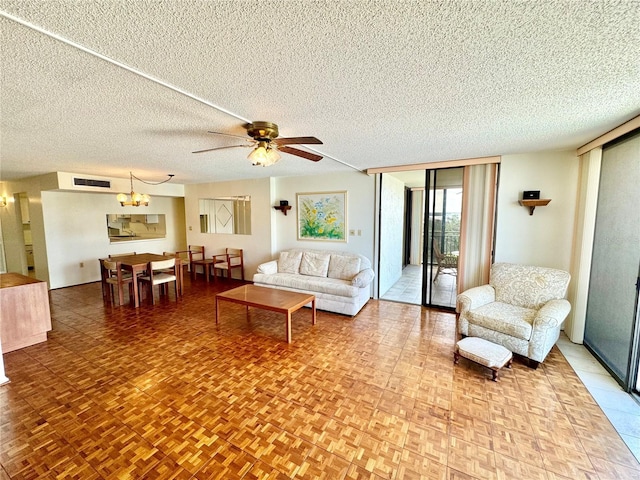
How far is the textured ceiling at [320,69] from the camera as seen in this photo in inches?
41.6

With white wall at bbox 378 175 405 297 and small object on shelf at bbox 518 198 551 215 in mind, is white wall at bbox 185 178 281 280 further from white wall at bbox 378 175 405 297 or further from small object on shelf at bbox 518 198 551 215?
small object on shelf at bbox 518 198 551 215

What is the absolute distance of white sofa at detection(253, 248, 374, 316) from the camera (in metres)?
4.00

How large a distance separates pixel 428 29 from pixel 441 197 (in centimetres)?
330

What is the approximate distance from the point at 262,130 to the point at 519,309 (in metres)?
3.31

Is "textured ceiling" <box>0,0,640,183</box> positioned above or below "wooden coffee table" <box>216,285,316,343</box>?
above

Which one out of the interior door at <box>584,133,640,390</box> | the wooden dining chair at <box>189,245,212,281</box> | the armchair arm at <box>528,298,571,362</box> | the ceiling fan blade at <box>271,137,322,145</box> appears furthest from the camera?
the wooden dining chair at <box>189,245,212,281</box>

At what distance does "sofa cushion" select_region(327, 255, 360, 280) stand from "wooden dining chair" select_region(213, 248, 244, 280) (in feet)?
7.83

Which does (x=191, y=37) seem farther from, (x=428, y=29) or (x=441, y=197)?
(x=441, y=197)

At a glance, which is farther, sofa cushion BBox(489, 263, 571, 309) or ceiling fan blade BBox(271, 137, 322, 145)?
sofa cushion BBox(489, 263, 571, 309)

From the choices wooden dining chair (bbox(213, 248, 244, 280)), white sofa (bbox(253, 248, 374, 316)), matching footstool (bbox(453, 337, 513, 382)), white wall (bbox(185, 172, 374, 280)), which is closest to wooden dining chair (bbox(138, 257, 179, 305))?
wooden dining chair (bbox(213, 248, 244, 280))

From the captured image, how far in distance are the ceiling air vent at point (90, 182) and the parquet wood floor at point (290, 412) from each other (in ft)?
9.48

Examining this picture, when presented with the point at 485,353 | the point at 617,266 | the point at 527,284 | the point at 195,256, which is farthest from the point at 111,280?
the point at 617,266

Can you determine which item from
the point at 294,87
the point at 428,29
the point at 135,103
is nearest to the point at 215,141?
the point at 135,103

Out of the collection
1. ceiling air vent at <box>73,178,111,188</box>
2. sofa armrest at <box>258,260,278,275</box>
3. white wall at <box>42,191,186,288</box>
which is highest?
ceiling air vent at <box>73,178,111,188</box>
